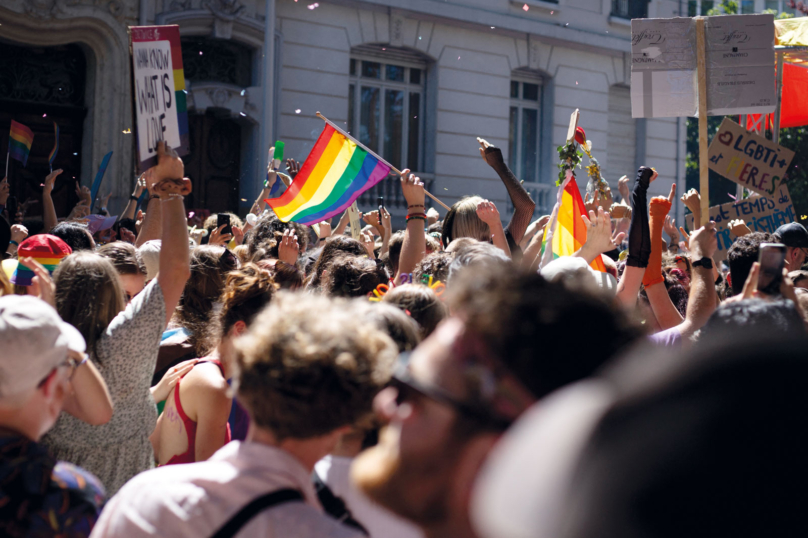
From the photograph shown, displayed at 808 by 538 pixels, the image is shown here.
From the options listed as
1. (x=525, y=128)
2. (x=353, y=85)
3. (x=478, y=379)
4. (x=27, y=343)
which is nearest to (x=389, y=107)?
(x=353, y=85)

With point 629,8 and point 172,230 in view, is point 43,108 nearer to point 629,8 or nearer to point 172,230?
point 172,230

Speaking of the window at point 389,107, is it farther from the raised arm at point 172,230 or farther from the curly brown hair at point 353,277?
the raised arm at point 172,230

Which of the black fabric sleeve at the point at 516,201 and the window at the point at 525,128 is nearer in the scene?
the black fabric sleeve at the point at 516,201

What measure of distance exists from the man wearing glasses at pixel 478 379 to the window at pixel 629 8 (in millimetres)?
16329

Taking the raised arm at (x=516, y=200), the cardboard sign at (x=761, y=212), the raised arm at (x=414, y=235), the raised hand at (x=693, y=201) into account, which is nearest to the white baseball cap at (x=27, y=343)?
the raised arm at (x=414, y=235)

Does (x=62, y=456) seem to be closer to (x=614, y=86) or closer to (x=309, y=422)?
(x=309, y=422)

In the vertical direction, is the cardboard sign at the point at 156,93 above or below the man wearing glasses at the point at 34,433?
above

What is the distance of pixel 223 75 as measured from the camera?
12195 millimetres

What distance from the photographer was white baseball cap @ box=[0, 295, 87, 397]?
1553 mm

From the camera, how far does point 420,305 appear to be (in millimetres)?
2352

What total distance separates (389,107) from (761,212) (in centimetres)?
896

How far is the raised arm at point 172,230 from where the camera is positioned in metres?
2.40

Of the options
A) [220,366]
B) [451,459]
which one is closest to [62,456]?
[220,366]

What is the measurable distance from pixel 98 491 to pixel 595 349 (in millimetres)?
1178
